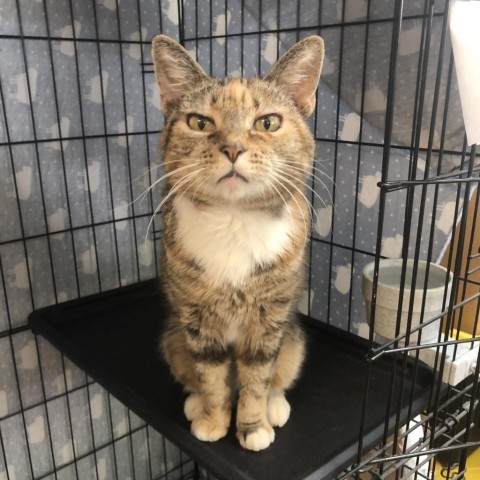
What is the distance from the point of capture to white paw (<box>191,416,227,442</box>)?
93cm

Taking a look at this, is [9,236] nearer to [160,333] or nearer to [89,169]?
[89,169]

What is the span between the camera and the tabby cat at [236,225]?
34.3 inches

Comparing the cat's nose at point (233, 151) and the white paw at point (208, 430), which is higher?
the cat's nose at point (233, 151)

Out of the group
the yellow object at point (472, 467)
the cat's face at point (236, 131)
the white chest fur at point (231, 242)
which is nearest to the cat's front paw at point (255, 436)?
the white chest fur at point (231, 242)

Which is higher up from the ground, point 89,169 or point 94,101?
point 94,101

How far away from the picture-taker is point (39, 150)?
4.44 feet

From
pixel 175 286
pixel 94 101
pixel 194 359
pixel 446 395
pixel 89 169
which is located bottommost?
pixel 446 395

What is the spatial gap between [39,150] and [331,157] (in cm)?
84

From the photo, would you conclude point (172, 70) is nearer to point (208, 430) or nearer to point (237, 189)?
point (237, 189)

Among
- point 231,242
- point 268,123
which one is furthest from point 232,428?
point 268,123

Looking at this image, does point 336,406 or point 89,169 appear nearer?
point 336,406

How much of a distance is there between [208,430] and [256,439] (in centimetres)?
10

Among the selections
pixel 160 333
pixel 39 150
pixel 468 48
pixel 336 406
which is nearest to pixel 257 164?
pixel 468 48

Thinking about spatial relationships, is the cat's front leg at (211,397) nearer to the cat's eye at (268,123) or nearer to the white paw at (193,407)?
the white paw at (193,407)
